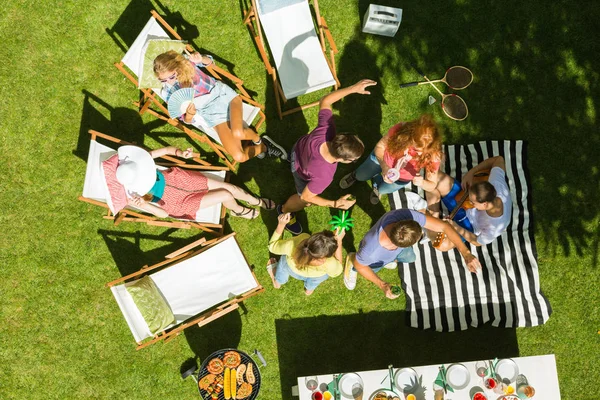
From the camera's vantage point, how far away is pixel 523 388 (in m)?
3.96

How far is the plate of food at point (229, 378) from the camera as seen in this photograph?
4.21 meters

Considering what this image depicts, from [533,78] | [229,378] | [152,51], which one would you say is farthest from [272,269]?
[533,78]

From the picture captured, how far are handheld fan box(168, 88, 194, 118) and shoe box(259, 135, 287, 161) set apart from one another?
3.47 feet

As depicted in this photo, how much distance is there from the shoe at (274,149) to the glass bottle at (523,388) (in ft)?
11.1

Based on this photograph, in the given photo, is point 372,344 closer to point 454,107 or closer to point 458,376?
point 458,376

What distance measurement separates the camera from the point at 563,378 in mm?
4898

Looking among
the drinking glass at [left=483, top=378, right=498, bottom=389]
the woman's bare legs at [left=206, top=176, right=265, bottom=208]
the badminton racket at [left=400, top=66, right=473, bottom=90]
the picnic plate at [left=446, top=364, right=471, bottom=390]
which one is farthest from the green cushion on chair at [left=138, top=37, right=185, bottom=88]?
the drinking glass at [left=483, top=378, right=498, bottom=389]

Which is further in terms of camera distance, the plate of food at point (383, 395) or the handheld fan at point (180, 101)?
the handheld fan at point (180, 101)

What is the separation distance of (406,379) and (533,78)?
4.13 metres

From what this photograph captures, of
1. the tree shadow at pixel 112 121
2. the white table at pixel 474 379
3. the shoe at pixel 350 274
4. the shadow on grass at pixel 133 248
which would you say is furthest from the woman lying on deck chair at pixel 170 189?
the white table at pixel 474 379

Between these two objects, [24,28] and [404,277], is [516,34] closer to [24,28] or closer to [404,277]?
[404,277]

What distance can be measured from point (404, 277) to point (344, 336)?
0.99 metres

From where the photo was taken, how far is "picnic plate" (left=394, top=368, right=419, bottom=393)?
3.99 metres

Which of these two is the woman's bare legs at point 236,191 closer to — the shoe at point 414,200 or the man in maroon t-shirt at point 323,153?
the man in maroon t-shirt at point 323,153
